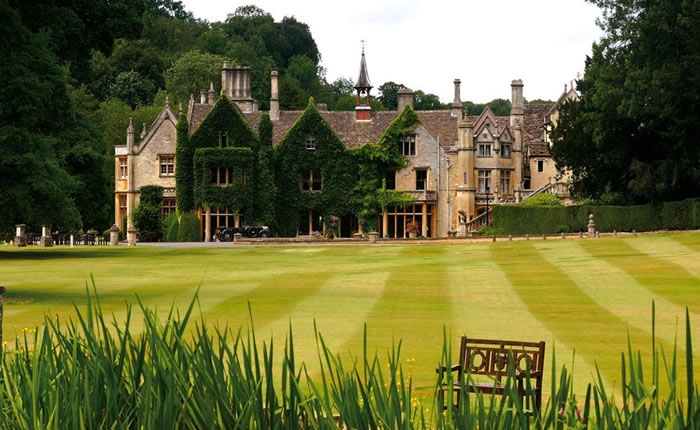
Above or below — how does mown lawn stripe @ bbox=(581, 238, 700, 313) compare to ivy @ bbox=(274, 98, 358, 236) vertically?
below

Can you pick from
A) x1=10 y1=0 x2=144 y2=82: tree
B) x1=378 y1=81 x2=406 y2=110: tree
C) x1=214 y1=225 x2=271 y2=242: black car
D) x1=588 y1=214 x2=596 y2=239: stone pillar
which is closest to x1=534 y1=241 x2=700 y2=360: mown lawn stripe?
x1=588 y1=214 x2=596 y2=239: stone pillar

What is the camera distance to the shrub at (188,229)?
63.5m

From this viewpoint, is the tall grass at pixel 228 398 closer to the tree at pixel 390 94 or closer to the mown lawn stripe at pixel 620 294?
the mown lawn stripe at pixel 620 294

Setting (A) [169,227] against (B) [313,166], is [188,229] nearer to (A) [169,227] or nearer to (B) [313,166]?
(A) [169,227]

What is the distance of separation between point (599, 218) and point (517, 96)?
21.7 metres

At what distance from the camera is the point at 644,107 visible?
48656 millimetres

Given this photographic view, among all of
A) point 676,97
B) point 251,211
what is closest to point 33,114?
point 676,97

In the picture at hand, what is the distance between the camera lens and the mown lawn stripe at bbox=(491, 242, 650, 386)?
14516mm

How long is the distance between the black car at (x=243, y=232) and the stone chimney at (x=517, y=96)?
72.1 ft

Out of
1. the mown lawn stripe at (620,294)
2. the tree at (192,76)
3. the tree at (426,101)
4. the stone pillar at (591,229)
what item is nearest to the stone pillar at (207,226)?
the stone pillar at (591,229)

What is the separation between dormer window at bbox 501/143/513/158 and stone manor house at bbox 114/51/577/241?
65 millimetres

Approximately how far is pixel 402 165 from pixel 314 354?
52.0m

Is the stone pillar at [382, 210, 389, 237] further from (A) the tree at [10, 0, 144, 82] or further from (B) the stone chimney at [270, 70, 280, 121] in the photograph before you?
(A) the tree at [10, 0, 144, 82]

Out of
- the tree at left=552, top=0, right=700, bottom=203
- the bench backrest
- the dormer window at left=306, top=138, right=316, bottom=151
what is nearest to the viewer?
the bench backrest
